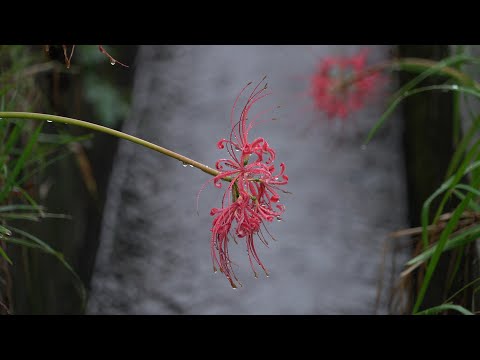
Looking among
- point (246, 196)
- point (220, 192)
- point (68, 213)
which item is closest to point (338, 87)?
point (220, 192)

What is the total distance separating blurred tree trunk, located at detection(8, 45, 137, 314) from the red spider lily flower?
0.72 metres

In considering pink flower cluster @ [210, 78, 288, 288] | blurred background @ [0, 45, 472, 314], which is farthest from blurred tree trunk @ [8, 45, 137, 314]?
pink flower cluster @ [210, 78, 288, 288]

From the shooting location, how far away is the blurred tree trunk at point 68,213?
1.44m

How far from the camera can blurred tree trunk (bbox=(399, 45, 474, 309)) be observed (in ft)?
4.74

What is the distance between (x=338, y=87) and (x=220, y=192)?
1.95 ft

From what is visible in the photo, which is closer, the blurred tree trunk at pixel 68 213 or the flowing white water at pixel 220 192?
the blurred tree trunk at pixel 68 213

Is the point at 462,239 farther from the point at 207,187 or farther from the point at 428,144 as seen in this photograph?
the point at 207,187

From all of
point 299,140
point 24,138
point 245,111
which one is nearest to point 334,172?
point 299,140

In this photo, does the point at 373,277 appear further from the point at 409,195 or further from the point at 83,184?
the point at 83,184

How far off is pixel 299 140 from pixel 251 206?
2000mm

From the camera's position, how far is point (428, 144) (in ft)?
6.81

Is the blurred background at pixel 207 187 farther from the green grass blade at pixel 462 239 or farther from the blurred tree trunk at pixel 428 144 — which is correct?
the green grass blade at pixel 462 239

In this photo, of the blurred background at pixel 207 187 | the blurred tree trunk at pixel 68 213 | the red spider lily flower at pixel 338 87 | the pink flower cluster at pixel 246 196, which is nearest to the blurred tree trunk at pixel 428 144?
the blurred background at pixel 207 187

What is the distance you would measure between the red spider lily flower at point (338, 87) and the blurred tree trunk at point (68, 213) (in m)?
0.72
